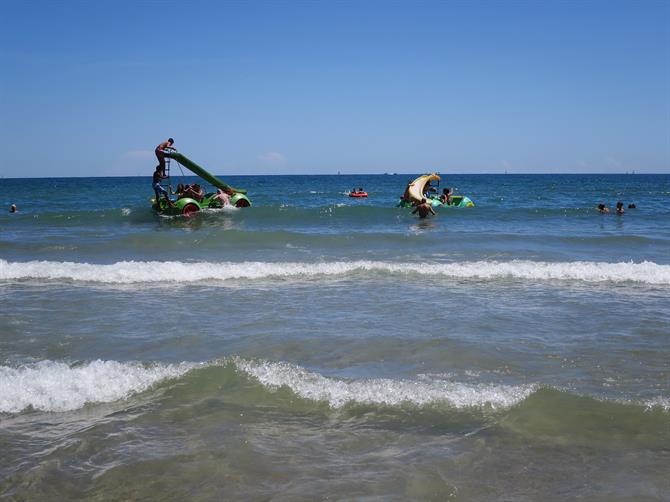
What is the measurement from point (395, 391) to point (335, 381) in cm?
67

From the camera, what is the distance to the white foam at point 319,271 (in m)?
12.1

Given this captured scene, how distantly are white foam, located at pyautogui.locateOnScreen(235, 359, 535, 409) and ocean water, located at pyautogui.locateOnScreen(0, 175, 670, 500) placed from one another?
28 millimetres

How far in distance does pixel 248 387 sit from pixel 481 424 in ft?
7.78

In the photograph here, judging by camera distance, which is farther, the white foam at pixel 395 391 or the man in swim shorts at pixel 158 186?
the man in swim shorts at pixel 158 186

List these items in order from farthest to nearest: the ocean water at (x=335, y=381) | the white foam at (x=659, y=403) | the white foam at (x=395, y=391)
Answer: the white foam at (x=395, y=391)
the white foam at (x=659, y=403)
the ocean water at (x=335, y=381)

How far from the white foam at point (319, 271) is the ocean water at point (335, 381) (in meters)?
0.08

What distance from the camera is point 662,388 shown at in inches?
230

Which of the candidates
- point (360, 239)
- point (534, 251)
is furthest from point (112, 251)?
point (534, 251)

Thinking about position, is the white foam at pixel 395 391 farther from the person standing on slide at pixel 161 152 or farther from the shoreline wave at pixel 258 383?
the person standing on slide at pixel 161 152

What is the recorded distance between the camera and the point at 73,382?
5.95 meters

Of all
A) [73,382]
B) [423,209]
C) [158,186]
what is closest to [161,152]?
[158,186]

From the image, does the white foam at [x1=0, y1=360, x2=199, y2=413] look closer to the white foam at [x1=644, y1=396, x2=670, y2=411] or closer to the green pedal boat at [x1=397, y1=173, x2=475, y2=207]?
the white foam at [x1=644, y1=396, x2=670, y2=411]

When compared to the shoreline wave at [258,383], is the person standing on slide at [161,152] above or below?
above

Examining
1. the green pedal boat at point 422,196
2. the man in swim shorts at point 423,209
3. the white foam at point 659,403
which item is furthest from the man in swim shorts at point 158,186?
the white foam at point 659,403
